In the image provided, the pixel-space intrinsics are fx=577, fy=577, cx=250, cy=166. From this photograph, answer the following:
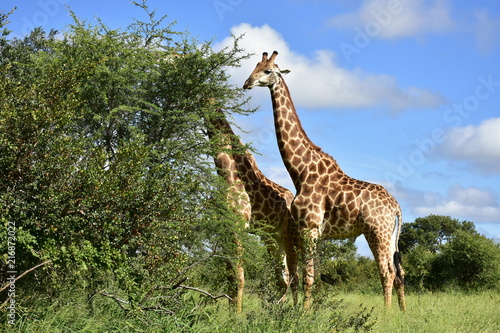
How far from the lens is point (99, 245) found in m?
8.35

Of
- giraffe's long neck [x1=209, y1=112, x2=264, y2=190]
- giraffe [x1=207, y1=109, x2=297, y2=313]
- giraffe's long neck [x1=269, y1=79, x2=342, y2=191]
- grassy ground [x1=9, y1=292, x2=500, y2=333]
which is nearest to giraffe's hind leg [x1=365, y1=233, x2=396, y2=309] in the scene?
grassy ground [x1=9, y1=292, x2=500, y2=333]

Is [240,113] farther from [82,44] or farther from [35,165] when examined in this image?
[35,165]

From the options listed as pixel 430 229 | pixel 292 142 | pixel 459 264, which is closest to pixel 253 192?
pixel 292 142

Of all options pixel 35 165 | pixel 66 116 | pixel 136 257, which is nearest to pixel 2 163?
pixel 35 165

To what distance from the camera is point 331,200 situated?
12.2m

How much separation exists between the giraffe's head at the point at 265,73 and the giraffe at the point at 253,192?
100 cm

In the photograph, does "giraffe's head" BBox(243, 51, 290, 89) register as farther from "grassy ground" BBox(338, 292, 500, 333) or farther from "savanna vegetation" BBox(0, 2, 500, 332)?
"grassy ground" BBox(338, 292, 500, 333)

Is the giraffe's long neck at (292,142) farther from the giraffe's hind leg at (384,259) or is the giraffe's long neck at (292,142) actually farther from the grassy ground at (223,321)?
the grassy ground at (223,321)

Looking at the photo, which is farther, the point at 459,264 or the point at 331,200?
the point at 459,264

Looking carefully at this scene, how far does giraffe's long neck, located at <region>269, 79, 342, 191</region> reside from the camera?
506 inches

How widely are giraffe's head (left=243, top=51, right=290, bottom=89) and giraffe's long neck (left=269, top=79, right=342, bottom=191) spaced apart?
0.20 metres

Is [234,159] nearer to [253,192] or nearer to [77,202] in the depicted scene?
[253,192]

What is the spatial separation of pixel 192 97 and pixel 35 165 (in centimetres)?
492

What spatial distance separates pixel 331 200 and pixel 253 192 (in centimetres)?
190
